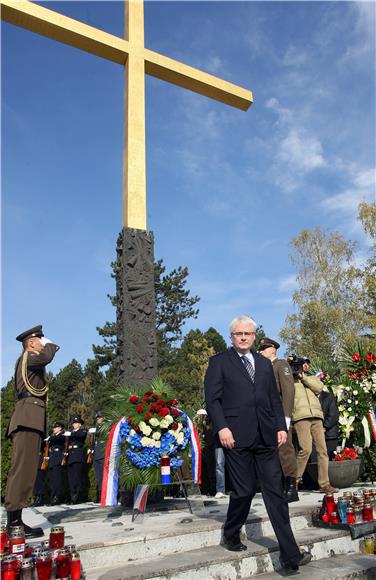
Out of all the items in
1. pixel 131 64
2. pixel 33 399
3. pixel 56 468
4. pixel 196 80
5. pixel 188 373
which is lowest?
pixel 56 468

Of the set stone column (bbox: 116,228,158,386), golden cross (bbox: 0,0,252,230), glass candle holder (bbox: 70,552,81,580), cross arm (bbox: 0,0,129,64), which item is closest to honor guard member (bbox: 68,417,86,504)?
stone column (bbox: 116,228,158,386)

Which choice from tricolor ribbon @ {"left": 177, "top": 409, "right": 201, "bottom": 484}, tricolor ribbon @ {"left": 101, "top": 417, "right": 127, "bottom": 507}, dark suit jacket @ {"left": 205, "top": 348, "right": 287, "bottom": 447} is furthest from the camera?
tricolor ribbon @ {"left": 177, "top": 409, "right": 201, "bottom": 484}

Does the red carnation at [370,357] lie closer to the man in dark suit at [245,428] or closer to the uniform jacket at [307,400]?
the uniform jacket at [307,400]

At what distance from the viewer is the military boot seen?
5.77m

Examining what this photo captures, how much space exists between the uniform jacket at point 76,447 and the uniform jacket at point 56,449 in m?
0.45

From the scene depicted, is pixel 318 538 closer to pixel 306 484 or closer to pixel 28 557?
pixel 28 557

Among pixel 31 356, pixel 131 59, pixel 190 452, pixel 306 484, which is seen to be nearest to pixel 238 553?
pixel 190 452

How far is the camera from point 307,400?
22.1ft

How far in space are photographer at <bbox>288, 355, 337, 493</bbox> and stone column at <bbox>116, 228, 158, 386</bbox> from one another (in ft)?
6.91

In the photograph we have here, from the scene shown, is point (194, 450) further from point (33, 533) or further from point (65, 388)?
point (65, 388)

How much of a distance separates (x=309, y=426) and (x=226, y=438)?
11.4 ft

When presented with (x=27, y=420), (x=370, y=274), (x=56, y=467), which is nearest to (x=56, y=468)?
(x=56, y=467)

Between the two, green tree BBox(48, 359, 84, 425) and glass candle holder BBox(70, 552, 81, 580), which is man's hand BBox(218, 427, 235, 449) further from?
green tree BBox(48, 359, 84, 425)

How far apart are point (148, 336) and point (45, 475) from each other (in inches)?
262
